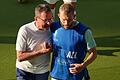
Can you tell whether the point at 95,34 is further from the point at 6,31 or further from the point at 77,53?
the point at 77,53

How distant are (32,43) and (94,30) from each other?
4.37 m

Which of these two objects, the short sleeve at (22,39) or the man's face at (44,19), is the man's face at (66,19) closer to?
the man's face at (44,19)

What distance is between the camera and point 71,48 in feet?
9.85

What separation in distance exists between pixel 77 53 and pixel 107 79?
6.28 ft

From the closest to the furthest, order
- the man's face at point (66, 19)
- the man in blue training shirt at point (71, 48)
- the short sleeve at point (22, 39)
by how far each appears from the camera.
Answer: the man's face at point (66, 19) → the man in blue training shirt at point (71, 48) → the short sleeve at point (22, 39)

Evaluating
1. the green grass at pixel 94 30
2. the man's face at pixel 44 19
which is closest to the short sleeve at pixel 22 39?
the man's face at pixel 44 19

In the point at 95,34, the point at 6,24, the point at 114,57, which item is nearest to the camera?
the point at 114,57

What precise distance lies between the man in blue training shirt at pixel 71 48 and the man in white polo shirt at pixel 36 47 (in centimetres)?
9

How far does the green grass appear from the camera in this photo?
5156 mm

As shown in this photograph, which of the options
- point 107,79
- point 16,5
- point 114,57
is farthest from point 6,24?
point 107,79

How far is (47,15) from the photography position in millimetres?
2998

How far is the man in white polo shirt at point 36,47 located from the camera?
3031 mm

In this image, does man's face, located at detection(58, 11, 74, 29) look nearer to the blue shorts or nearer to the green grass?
the blue shorts

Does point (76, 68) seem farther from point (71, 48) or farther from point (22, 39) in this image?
point (22, 39)
